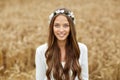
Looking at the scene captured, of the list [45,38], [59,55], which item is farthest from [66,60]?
[45,38]

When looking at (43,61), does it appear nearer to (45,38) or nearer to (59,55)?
(59,55)

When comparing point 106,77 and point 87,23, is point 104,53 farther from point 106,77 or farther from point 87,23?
point 87,23

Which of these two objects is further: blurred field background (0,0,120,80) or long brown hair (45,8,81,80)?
blurred field background (0,0,120,80)

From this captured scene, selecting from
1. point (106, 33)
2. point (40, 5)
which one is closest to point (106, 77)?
point (106, 33)

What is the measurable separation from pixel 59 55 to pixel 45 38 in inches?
120

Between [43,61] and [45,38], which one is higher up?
[43,61]

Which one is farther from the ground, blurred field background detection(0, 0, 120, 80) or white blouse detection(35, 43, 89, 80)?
white blouse detection(35, 43, 89, 80)

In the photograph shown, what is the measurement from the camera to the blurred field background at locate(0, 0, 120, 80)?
5.67 metres

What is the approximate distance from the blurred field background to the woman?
4.58 feet

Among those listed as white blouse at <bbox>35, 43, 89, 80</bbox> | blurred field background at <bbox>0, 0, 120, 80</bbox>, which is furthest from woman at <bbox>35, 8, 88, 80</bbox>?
blurred field background at <bbox>0, 0, 120, 80</bbox>

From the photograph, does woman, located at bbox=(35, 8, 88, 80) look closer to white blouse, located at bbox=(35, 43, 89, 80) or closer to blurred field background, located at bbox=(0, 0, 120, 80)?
white blouse, located at bbox=(35, 43, 89, 80)

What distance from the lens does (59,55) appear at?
13.3ft

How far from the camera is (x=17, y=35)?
733cm

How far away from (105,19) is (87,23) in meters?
0.77
